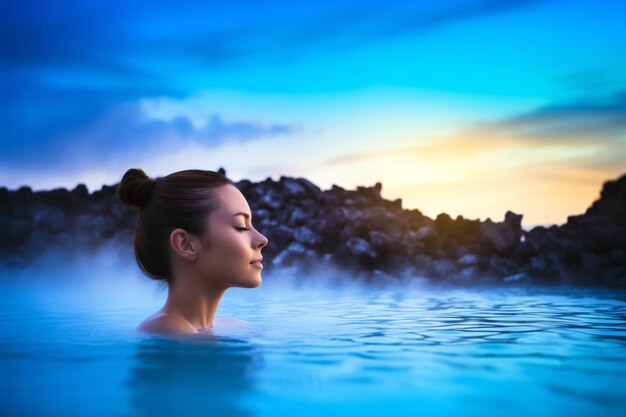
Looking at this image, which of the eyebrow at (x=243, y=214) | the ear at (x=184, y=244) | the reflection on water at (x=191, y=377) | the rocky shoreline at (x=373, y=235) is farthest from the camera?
the rocky shoreline at (x=373, y=235)

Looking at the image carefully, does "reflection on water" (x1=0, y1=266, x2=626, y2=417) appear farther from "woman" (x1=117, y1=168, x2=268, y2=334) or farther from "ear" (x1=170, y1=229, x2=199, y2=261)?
"ear" (x1=170, y1=229, x2=199, y2=261)

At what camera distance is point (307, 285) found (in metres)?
12.1

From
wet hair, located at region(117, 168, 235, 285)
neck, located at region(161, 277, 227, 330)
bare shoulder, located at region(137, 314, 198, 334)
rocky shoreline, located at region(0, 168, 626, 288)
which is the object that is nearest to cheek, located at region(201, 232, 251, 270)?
wet hair, located at region(117, 168, 235, 285)

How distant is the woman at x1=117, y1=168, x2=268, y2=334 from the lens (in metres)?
3.78

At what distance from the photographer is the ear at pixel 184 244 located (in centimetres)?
376

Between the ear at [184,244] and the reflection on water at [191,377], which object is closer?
the reflection on water at [191,377]

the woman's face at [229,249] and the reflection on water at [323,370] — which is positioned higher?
the woman's face at [229,249]

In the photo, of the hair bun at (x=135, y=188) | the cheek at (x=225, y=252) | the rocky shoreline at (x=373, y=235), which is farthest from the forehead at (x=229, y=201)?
the rocky shoreline at (x=373, y=235)

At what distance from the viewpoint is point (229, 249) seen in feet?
12.4

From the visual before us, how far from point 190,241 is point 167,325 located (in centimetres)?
55

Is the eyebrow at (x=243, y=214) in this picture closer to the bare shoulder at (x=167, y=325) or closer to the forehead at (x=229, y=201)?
the forehead at (x=229, y=201)

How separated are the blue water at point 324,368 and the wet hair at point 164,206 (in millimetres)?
519

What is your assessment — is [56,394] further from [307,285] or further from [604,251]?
[604,251]

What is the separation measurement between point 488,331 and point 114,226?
13288 millimetres
